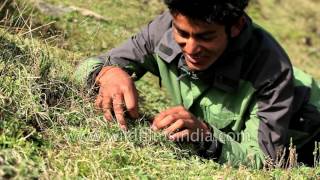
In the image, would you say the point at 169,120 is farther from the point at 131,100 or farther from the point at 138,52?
the point at 138,52

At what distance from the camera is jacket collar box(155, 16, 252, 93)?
410 cm

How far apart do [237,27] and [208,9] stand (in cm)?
43

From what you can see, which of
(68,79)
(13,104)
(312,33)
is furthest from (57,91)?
(312,33)

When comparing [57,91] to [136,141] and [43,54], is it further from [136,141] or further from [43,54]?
[136,141]

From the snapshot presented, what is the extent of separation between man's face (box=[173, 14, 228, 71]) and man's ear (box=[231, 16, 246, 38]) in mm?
83

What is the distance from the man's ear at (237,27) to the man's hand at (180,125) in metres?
0.66

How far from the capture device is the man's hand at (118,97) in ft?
12.6

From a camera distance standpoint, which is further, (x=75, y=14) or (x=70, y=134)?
(x=75, y=14)

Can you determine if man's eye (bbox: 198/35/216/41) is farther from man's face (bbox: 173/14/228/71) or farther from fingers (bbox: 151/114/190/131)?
fingers (bbox: 151/114/190/131)

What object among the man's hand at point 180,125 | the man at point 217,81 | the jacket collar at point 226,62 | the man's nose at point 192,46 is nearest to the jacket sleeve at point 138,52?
the man at point 217,81

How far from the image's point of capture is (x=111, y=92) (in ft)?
12.7

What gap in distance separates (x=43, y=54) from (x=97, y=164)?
1231 mm

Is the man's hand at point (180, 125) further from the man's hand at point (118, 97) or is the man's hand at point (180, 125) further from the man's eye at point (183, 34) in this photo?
the man's eye at point (183, 34)

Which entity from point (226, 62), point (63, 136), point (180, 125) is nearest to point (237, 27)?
point (226, 62)
